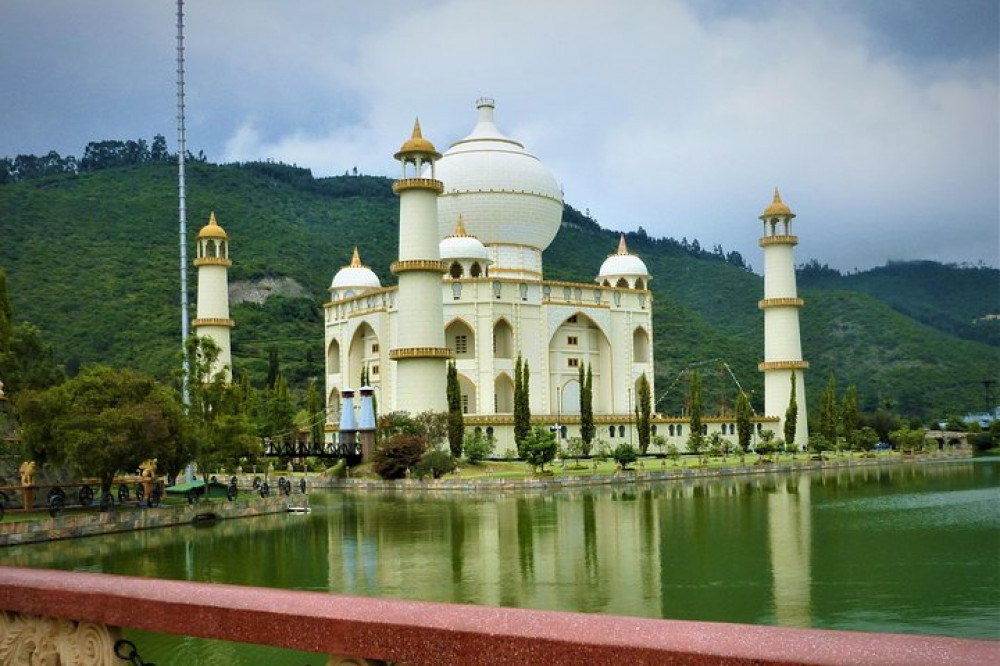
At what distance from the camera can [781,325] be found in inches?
1721

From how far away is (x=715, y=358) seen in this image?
192 ft

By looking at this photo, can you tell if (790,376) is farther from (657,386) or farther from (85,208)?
(85,208)

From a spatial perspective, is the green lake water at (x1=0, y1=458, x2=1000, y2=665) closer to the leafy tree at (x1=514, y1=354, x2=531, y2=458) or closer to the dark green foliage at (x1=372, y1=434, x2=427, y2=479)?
the dark green foliage at (x1=372, y1=434, x2=427, y2=479)

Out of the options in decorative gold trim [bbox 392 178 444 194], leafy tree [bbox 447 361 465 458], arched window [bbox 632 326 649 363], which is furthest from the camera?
arched window [bbox 632 326 649 363]

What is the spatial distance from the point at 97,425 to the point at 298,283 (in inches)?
1637

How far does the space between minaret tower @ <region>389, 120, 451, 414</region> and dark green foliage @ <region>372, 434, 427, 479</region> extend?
294 centimetres

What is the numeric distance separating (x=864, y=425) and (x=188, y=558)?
38.3m

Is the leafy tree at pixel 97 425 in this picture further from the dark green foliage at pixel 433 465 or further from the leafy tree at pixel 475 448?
the leafy tree at pixel 475 448

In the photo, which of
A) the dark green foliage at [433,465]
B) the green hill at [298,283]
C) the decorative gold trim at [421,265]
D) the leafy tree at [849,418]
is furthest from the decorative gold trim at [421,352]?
the leafy tree at [849,418]

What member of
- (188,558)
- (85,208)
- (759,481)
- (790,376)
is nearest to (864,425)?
(790,376)

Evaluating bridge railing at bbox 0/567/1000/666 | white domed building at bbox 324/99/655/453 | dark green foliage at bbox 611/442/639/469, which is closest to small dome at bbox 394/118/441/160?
white domed building at bbox 324/99/655/453

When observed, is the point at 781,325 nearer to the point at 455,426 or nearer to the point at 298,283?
the point at 455,426

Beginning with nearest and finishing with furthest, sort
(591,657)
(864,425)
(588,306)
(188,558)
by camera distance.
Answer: (591,657), (188,558), (588,306), (864,425)

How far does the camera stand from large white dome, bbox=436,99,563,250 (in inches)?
1672
